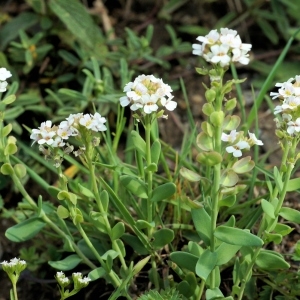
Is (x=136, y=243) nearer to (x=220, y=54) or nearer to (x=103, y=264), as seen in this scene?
(x=103, y=264)

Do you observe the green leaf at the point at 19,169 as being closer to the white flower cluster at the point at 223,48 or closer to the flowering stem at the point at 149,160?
the flowering stem at the point at 149,160

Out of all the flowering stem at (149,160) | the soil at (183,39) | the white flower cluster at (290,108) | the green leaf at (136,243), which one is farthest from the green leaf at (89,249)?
the white flower cluster at (290,108)

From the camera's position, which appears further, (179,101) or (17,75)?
(179,101)

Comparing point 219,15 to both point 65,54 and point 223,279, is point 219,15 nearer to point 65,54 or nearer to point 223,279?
point 65,54

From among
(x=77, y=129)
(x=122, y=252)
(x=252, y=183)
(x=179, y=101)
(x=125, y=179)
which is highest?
(x=77, y=129)

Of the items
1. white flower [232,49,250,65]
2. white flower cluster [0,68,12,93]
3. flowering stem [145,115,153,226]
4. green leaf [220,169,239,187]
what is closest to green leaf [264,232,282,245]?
green leaf [220,169,239,187]

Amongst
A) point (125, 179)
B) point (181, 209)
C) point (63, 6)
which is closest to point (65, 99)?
point (63, 6)

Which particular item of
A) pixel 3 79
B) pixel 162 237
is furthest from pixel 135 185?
pixel 3 79
